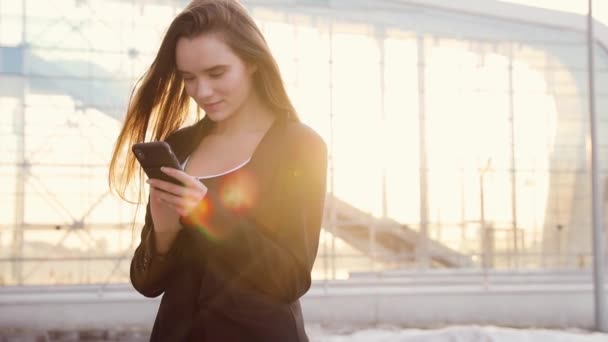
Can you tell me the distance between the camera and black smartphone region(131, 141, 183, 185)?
4.10 feet

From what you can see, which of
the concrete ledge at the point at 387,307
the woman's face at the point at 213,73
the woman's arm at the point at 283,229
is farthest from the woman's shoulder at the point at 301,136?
the concrete ledge at the point at 387,307

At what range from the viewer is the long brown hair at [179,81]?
1.35 metres

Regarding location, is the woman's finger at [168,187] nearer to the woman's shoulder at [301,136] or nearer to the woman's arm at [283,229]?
the woman's arm at [283,229]

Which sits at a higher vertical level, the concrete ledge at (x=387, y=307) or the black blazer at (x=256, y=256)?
the black blazer at (x=256, y=256)

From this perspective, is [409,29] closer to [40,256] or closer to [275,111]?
[40,256]

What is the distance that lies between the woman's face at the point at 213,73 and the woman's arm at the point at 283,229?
0.13m

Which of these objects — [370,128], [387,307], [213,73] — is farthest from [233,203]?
[370,128]

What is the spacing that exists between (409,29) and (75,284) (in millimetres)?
8519

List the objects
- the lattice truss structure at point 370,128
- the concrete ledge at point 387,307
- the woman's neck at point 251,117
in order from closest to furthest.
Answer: the woman's neck at point 251,117 → the concrete ledge at point 387,307 → the lattice truss structure at point 370,128

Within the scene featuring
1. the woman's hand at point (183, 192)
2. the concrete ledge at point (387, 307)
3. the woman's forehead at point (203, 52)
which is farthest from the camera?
the concrete ledge at point (387, 307)

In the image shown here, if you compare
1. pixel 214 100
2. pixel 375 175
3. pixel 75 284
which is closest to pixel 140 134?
pixel 214 100

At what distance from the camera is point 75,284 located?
14.4 m

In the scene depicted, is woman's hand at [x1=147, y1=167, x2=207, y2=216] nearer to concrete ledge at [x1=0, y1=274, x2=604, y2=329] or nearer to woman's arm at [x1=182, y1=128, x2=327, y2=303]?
woman's arm at [x1=182, y1=128, x2=327, y2=303]

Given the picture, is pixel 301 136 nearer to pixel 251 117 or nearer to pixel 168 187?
pixel 251 117
